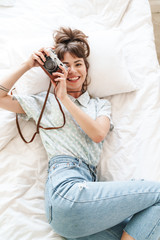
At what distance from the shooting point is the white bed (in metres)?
1.14

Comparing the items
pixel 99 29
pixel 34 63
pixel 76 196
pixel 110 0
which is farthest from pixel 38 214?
pixel 110 0

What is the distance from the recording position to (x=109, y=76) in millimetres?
1447

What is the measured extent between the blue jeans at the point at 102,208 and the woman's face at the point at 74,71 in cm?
48

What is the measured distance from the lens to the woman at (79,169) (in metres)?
1.00

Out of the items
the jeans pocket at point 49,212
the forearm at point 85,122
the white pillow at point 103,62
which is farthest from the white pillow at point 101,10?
the jeans pocket at point 49,212

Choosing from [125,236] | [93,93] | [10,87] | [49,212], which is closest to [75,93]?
[93,93]

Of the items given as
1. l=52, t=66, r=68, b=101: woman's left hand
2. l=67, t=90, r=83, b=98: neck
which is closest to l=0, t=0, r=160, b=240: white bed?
l=67, t=90, r=83, b=98: neck

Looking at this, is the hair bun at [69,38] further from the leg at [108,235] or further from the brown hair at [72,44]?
the leg at [108,235]

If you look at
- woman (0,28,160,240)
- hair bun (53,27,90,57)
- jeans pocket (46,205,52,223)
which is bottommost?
jeans pocket (46,205,52,223)

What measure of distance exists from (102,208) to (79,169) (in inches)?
9.2

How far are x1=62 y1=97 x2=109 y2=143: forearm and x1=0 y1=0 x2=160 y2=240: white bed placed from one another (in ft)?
0.60

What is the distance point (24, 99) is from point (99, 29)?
2.39 feet

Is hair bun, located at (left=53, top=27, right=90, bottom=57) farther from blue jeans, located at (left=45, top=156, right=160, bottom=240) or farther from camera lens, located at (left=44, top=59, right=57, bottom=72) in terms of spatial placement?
blue jeans, located at (left=45, top=156, right=160, bottom=240)

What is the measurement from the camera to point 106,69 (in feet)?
4.71
